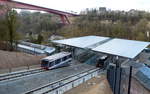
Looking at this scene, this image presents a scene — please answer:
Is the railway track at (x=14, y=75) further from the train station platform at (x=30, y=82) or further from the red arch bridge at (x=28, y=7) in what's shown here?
the red arch bridge at (x=28, y=7)

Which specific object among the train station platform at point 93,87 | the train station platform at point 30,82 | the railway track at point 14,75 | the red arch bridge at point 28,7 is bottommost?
the train station platform at point 93,87

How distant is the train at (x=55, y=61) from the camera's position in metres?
19.2

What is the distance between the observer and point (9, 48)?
1073 inches

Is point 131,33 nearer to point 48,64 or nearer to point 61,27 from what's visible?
point 61,27

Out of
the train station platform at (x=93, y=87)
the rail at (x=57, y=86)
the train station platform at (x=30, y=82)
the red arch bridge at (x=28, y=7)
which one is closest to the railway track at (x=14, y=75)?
the train station platform at (x=30, y=82)

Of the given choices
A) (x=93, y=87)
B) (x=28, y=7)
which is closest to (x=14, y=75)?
(x=93, y=87)

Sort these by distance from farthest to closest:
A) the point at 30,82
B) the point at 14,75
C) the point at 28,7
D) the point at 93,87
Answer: the point at 28,7
the point at 14,75
the point at 93,87
the point at 30,82

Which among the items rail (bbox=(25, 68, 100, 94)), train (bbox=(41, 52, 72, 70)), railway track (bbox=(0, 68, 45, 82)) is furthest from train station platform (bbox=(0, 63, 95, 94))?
rail (bbox=(25, 68, 100, 94))

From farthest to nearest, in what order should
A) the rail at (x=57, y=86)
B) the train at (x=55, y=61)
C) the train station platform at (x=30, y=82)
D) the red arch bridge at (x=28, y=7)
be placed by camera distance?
the red arch bridge at (x=28, y=7) < the train at (x=55, y=61) < the train station platform at (x=30, y=82) < the rail at (x=57, y=86)

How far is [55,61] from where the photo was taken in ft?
65.8

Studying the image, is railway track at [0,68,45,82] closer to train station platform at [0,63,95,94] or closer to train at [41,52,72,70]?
train station platform at [0,63,95,94]

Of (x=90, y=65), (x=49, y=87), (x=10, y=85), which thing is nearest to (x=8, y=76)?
(x=10, y=85)

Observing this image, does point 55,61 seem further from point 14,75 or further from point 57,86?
point 57,86

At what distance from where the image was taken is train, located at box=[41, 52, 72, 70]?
19.2 m
